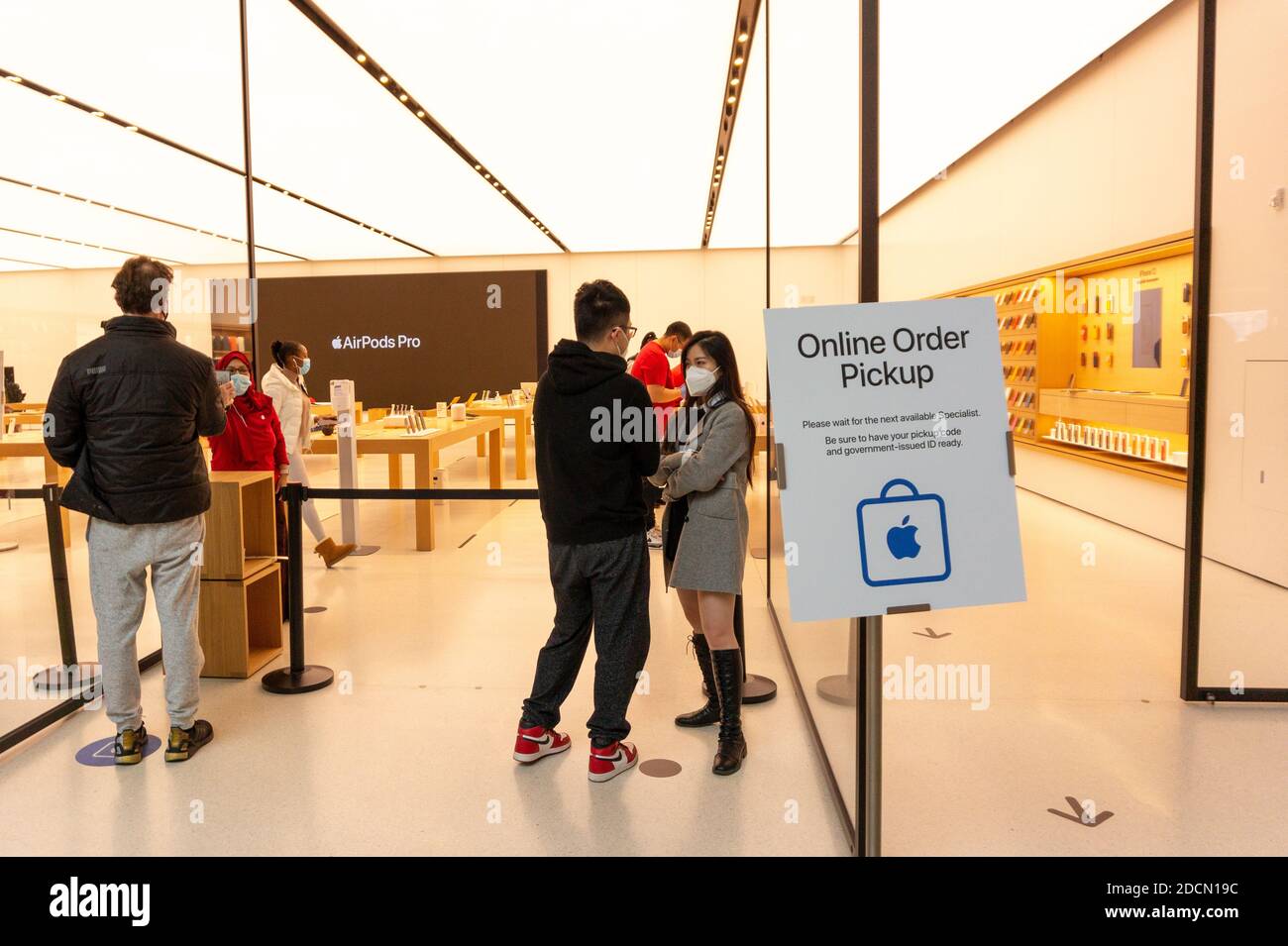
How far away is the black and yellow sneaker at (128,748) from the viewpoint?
285 centimetres

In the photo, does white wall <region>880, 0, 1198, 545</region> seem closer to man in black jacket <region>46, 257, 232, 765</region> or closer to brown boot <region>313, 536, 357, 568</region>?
man in black jacket <region>46, 257, 232, 765</region>

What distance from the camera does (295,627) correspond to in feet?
11.7

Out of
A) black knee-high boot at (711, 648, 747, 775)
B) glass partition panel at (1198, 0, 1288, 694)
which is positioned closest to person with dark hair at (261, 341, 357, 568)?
black knee-high boot at (711, 648, 747, 775)

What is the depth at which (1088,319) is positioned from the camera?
7.58m

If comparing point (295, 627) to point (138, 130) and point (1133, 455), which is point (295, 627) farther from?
point (1133, 455)

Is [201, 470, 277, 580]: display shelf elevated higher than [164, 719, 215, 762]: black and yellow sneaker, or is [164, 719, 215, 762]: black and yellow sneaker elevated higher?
[201, 470, 277, 580]: display shelf

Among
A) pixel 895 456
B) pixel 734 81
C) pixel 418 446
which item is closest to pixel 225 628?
pixel 418 446

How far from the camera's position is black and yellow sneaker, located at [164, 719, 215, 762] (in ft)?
9.40

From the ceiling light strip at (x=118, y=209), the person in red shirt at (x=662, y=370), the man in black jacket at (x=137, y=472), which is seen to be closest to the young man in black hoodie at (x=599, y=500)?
the man in black jacket at (x=137, y=472)

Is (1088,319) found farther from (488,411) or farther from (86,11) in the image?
(86,11)

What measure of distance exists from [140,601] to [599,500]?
155cm

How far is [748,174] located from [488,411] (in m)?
3.60

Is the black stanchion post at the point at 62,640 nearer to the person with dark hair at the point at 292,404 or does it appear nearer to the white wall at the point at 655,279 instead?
the white wall at the point at 655,279

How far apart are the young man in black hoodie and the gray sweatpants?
3.86 ft
